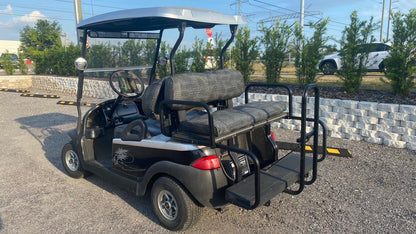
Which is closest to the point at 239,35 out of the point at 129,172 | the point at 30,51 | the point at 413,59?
the point at 413,59

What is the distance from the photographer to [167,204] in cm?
295

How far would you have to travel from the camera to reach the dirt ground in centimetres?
297

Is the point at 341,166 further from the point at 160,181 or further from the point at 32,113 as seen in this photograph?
the point at 32,113

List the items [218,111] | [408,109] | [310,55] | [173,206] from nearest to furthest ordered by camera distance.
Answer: [173,206]
[218,111]
[408,109]
[310,55]

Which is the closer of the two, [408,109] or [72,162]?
[72,162]

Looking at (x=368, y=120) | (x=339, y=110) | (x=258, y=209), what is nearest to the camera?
(x=258, y=209)

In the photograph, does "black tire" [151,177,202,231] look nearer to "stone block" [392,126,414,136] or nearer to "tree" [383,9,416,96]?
"stone block" [392,126,414,136]

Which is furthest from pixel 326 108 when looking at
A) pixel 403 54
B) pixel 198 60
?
pixel 198 60

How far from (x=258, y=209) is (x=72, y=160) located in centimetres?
266

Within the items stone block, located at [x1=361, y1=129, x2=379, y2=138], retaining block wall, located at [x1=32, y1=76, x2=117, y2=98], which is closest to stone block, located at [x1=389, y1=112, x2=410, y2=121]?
stone block, located at [x1=361, y1=129, x2=379, y2=138]

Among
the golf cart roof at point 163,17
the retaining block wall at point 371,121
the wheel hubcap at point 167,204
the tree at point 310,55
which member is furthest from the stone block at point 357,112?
the wheel hubcap at point 167,204

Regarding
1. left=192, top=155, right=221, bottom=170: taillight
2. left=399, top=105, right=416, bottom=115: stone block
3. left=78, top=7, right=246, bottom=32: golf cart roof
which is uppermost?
left=78, top=7, right=246, bottom=32: golf cart roof

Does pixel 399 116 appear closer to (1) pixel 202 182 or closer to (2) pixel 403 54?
(2) pixel 403 54

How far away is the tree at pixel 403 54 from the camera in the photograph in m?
6.06
